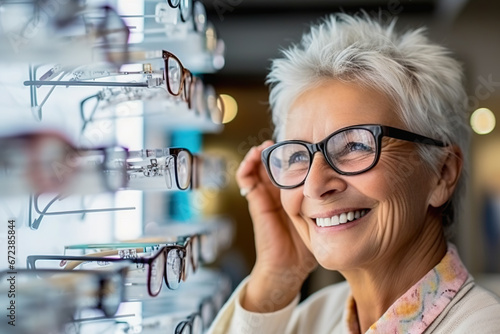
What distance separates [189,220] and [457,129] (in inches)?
30.2

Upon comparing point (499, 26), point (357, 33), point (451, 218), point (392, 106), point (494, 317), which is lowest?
point (494, 317)

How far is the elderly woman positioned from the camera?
1.04 metres

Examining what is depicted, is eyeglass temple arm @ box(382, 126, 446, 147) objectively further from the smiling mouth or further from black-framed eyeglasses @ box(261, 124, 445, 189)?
the smiling mouth

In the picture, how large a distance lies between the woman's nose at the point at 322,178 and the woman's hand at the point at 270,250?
24 cm

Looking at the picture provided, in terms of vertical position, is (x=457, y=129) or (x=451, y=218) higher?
(x=457, y=129)

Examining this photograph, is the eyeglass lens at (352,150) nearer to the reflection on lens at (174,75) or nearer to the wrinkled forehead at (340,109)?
the wrinkled forehead at (340,109)

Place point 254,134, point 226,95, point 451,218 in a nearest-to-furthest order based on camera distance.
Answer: point 451,218 → point 254,134 → point 226,95

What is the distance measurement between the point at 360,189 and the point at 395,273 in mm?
191

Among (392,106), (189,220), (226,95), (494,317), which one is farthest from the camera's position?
(226,95)

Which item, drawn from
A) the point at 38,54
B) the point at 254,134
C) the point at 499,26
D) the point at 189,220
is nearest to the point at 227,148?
the point at 254,134

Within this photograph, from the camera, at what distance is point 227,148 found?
2.85 metres

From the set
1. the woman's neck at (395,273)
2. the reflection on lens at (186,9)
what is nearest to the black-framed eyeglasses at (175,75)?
the reflection on lens at (186,9)

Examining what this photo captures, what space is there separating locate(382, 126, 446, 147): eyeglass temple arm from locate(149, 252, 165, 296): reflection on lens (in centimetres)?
42

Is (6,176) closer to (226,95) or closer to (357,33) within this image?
(357,33)
